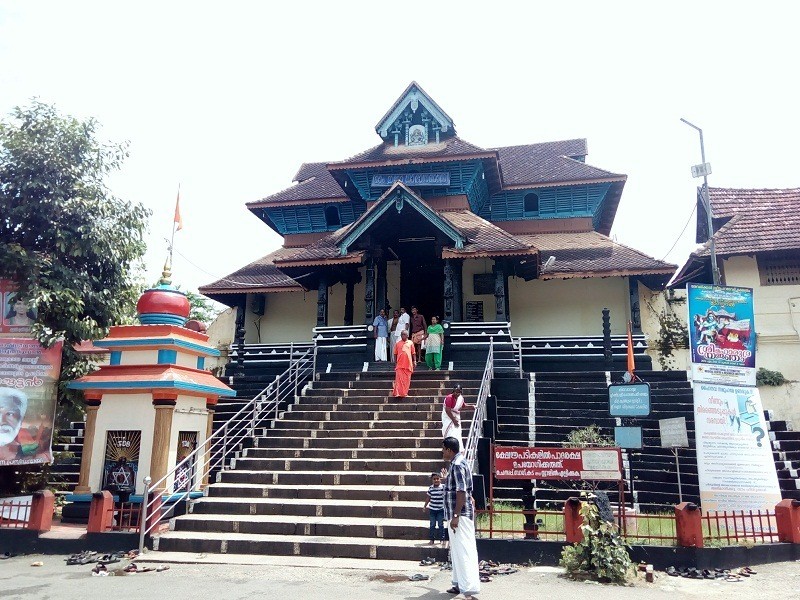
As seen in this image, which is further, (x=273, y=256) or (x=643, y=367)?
(x=273, y=256)

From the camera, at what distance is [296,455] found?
1065cm

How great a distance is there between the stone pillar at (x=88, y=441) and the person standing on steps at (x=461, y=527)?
6182mm

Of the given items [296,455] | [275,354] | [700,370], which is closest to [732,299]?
[700,370]

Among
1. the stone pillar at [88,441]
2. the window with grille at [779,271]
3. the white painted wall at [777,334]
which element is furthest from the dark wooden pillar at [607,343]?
the stone pillar at [88,441]

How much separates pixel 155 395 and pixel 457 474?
5.39 metres

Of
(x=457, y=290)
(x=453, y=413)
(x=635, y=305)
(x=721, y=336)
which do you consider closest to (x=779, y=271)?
(x=635, y=305)

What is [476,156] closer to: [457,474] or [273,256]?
[273,256]

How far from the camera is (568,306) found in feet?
59.2

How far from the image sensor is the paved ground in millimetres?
6152

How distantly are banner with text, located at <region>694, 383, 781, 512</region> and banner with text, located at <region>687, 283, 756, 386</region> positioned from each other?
0.22 metres

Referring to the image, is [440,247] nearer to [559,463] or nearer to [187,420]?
[187,420]

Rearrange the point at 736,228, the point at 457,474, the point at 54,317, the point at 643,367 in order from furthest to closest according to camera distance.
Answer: the point at 736,228 → the point at 643,367 → the point at 54,317 → the point at 457,474

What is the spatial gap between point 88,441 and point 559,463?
23.0 ft

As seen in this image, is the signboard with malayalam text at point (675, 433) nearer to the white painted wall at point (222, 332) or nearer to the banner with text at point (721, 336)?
the banner with text at point (721, 336)
